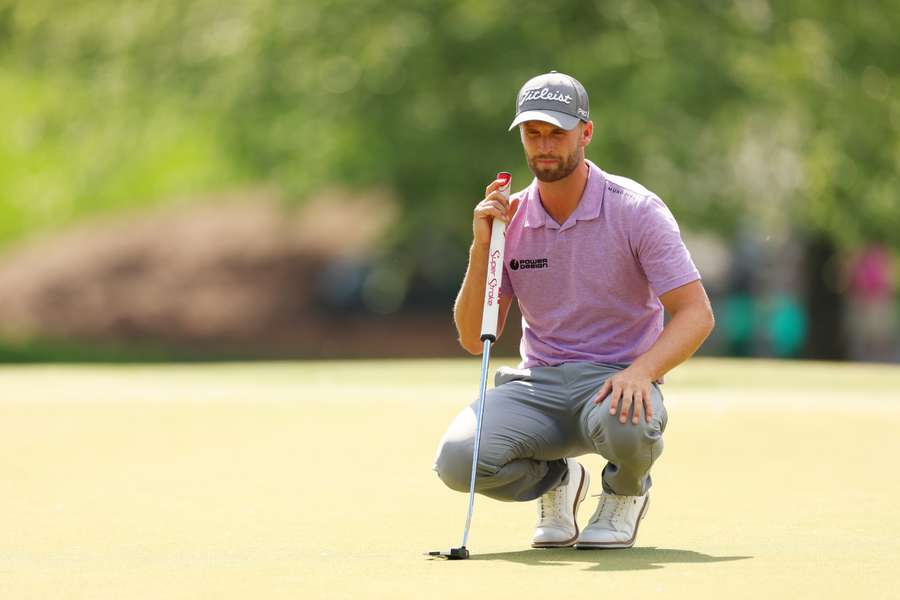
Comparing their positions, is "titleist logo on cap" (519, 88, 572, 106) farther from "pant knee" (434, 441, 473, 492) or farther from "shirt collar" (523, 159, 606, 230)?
"pant knee" (434, 441, 473, 492)

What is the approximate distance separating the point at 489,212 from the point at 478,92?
16.5 m

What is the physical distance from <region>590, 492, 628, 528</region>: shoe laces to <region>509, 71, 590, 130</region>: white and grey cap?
52.9 inches

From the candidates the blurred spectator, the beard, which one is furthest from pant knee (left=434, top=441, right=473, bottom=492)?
the blurred spectator

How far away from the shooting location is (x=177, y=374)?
19938 mm

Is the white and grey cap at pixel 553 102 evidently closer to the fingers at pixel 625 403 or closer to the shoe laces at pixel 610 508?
the fingers at pixel 625 403

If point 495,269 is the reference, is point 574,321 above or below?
below

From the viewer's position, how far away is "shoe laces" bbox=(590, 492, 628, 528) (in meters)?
6.87

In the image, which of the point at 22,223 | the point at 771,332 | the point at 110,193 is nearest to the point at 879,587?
the point at 771,332

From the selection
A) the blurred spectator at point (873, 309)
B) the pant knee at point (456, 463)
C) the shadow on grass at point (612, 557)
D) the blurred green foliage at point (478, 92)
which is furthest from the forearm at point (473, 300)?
the blurred spectator at point (873, 309)

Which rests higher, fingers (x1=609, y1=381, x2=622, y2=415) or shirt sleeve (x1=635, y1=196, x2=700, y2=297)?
shirt sleeve (x1=635, y1=196, x2=700, y2=297)

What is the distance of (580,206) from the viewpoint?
22.4ft

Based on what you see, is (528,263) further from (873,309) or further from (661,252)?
(873,309)

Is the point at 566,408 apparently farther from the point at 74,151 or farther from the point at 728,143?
the point at 74,151

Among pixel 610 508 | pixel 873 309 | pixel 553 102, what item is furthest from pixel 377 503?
pixel 873 309
